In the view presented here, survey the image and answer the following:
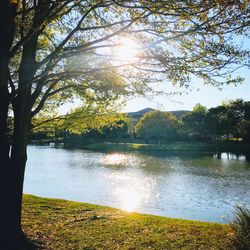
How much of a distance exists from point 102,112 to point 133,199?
41.3 ft

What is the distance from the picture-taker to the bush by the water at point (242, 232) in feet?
22.8

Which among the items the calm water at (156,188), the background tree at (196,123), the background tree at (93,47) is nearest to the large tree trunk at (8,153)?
the background tree at (93,47)

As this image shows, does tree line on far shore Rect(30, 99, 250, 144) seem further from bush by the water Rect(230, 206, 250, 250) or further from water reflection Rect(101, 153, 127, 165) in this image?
bush by the water Rect(230, 206, 250, 250)

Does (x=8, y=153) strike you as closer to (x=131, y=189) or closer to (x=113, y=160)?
(x=131, y=189)

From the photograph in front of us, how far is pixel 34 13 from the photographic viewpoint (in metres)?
8.16

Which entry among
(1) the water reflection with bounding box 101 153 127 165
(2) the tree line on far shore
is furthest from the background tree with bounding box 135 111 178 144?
(1) the water reflection with bounding box 101 153 127 165

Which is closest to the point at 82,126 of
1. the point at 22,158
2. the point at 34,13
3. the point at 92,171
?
the point at 22,158

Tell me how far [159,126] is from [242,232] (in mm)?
86088

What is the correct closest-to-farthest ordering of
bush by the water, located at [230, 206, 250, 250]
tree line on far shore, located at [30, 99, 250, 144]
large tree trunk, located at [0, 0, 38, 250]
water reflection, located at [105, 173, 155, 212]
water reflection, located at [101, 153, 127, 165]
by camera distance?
bush by the water, located at [230, 206, 250, 250]
large tree trunk, located at [0, 0, 38, 250]
water reflection, located at [105, 173, 155, 212]
water reflection, located at [101, 153, 127, 165]
tree line on far shore, located at [30, 99, 250, 144]

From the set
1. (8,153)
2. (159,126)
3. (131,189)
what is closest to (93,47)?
(8,153)

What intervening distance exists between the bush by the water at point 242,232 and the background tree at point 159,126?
84043mm

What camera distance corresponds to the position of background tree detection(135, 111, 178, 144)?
9319 cm

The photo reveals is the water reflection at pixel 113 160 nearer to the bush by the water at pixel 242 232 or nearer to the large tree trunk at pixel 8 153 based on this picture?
the large tree trunk at pixel 8 153

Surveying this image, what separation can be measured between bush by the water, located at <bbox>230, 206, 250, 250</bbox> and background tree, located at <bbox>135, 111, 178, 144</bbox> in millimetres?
84043
